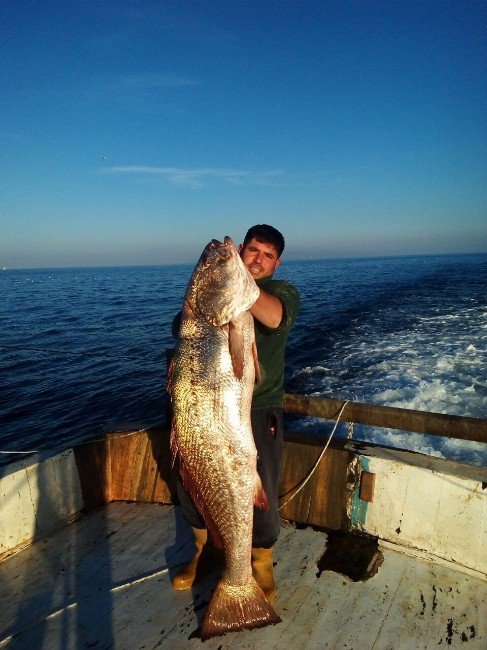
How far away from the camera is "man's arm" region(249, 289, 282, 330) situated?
9.14 ft

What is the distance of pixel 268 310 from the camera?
283 centimetres

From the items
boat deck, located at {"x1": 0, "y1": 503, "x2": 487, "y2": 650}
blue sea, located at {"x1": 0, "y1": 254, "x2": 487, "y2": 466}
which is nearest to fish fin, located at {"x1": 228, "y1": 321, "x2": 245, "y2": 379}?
boat deck, located at {"x1": 0, "y1": 503, "x2": 487, "y2": 650}

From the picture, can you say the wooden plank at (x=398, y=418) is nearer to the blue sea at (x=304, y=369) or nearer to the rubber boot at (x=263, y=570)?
the rubber boot at (x=263, y=570)

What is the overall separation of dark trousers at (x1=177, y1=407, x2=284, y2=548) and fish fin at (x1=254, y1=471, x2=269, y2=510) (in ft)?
0.58

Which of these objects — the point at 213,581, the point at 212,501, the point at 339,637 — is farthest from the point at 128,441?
the point at 339,637

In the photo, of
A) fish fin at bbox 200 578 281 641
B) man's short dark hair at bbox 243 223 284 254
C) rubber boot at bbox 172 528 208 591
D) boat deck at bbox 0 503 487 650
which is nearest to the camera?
fish fin at bbox 200 578 281 641

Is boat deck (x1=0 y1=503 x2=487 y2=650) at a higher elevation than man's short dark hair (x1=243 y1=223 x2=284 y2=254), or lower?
lower

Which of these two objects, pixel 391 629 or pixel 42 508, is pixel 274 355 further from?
pixel 42 508

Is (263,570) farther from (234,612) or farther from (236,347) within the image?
(236,347)

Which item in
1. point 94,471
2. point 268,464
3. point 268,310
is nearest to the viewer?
point 268,310

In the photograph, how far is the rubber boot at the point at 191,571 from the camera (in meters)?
3.50

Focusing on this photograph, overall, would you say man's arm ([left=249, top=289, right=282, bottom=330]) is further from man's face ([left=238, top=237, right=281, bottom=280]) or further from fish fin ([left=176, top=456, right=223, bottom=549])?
fish fin ([left=176, top=456, right=223, bottom=549])

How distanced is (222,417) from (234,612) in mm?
1446

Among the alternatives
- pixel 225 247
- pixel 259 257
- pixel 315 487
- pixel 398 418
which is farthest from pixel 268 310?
pixel 315 487
